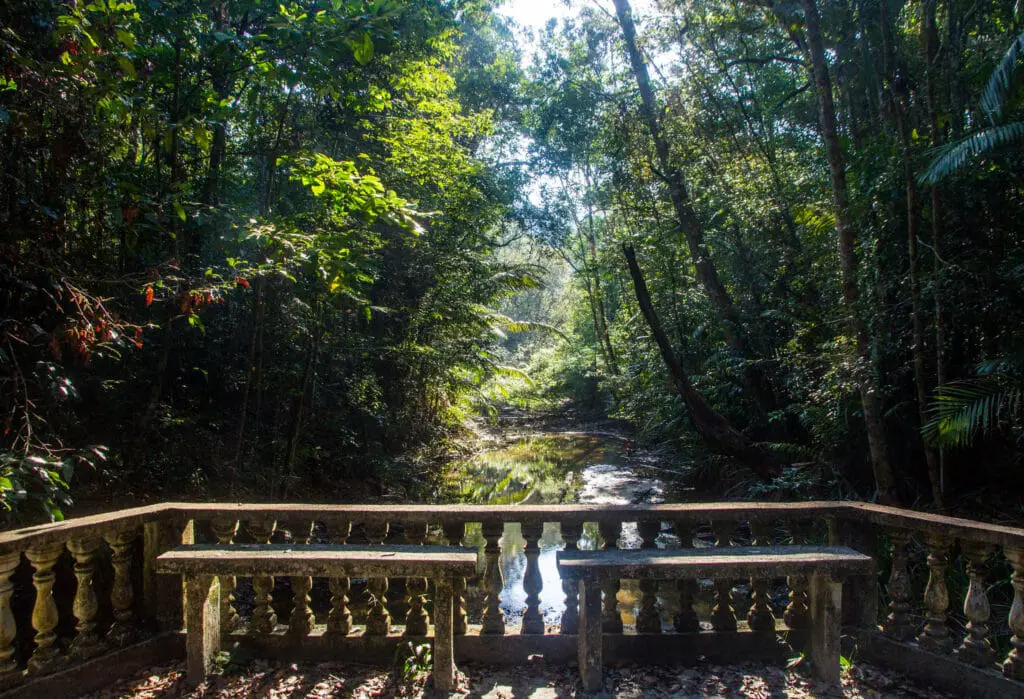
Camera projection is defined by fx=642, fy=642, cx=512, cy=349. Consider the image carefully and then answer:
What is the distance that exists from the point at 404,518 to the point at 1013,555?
129 inches

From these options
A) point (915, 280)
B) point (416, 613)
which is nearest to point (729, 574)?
point (416, 613)

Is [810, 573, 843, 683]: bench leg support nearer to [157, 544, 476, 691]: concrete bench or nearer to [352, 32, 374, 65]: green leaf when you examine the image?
[157, 544, 476, 691]: concrete bench

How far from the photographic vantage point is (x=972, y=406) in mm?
5738

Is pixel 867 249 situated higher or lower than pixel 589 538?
higher

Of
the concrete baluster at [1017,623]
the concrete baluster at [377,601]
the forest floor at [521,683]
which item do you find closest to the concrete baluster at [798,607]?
the forest floor at [521,683]

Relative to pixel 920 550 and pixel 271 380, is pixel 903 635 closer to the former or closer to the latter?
pixel 920 550

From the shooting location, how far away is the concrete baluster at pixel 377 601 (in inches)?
149

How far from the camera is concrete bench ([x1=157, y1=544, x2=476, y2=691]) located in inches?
133

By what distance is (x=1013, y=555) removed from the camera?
3.22m

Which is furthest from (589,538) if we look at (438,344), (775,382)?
(438,344)

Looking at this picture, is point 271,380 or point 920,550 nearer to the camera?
point 920,550

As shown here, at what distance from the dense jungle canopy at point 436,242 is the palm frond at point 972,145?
3 centimetres

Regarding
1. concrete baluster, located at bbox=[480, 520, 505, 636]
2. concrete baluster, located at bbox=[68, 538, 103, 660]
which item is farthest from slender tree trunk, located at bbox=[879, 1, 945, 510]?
concrete baluster, located at bbox=[68, 538, 103, 660]

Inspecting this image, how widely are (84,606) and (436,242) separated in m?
9.53
